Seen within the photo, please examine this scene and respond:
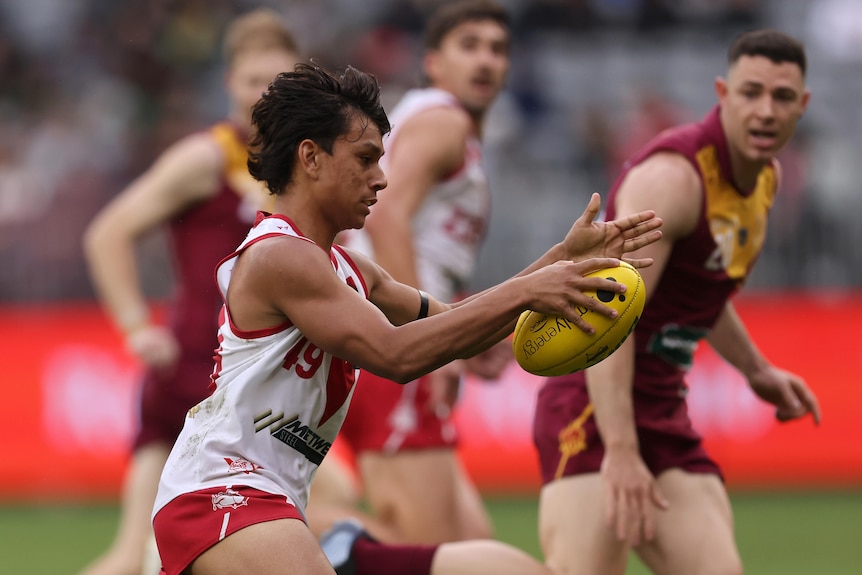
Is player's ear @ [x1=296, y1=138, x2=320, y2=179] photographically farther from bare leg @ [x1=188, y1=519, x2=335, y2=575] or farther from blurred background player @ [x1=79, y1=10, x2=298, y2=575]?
Answer: blurred background player @ [x1=79, y1=10, x2=298, y2=575]

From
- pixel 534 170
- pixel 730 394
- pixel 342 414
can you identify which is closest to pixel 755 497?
pixel 730 394

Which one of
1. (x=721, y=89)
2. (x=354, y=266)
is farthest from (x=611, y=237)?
(x=721, y=89)

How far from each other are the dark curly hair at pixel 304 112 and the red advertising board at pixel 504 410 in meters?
7.48

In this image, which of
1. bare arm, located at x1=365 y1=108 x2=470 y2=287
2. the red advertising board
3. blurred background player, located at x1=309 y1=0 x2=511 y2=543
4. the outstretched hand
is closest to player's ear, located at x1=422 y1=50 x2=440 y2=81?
blurred background player, located at x1=309 y1=0 x2=511 y2=543

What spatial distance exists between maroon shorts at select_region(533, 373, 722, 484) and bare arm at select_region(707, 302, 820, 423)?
0.47 m

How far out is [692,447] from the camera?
5430 mm

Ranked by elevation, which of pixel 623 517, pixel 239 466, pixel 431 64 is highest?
pixel 431 64

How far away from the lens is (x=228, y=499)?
405cm

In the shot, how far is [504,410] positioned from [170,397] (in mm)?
4972

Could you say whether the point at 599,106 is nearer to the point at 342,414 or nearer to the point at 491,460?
the point at 491,460

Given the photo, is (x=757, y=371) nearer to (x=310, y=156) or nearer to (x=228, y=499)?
(x=310, y=156)

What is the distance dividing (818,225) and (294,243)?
950 centimetres

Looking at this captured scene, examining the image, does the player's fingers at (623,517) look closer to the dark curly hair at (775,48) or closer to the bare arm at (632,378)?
the bare arm at (632,378)

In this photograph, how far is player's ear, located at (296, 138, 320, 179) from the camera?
13.6ft
